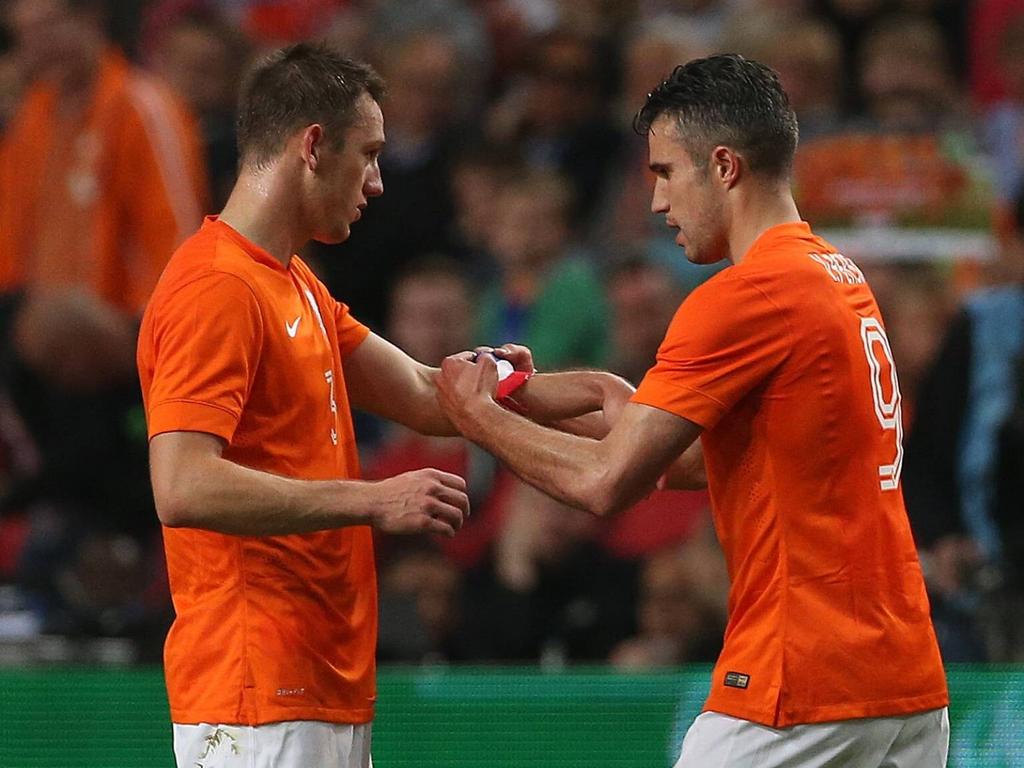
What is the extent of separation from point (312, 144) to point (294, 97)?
0.11 metres

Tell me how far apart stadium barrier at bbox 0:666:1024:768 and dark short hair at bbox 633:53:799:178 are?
7.30ft

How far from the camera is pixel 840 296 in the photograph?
11.8 ft

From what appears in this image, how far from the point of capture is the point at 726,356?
3.53 metres

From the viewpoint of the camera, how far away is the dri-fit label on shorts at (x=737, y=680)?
3.52 m

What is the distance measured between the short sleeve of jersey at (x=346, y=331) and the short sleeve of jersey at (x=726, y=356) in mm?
934

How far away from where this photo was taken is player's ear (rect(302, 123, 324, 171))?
3.76m

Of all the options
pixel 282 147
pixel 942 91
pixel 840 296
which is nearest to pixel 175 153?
pixel 942 91

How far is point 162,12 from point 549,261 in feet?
8.53

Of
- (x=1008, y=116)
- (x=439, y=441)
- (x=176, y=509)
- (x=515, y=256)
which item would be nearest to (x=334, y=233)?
(x=176, y=509)

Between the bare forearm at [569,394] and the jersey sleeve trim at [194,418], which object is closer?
the jersey sleeve trim at [194,418]

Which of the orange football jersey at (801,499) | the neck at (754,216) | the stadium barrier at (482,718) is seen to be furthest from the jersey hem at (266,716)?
the stadium barrier at (482,718)

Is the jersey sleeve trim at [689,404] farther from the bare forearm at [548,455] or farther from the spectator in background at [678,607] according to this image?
the spectator in background at [678,607]

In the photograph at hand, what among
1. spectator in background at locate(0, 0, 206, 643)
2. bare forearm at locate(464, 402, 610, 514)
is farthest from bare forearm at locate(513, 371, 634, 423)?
spectator in background at locate(0, 0, 206, 643)

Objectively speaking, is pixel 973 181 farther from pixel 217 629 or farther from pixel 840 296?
pixel 217 629
